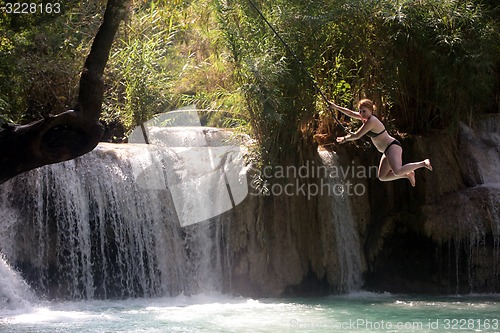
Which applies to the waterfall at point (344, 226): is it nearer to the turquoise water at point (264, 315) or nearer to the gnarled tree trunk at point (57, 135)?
the turquoise water at point (264, 315)

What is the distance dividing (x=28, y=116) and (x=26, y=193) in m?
3.11

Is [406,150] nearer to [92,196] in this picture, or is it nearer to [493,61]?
[493,61]

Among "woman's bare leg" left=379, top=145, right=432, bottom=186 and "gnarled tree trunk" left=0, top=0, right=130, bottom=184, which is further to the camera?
"woman's bare leg" left=379, top=145, right=432, bottom=186

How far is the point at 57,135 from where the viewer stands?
7.32m

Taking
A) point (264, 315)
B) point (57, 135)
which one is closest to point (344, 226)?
point (264, 315)

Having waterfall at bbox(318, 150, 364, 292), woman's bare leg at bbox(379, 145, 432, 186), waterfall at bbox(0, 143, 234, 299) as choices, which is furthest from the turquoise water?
woman's bare leg at bbox(379, 145, 432, 186)

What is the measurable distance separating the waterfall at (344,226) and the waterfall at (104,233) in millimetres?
1781

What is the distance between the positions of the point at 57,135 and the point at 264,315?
448cm

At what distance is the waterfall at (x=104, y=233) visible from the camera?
1200 centimetres

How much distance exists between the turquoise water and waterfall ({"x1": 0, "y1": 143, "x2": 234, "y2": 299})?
0.37 meters

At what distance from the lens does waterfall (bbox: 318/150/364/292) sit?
43.7 feet

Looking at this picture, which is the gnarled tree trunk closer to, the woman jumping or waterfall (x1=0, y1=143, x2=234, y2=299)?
the woman jumping

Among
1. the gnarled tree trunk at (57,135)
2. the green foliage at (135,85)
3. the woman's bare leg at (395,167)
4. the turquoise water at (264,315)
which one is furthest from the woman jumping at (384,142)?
the green foliage at (135,85)

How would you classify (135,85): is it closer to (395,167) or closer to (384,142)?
(384,142)
